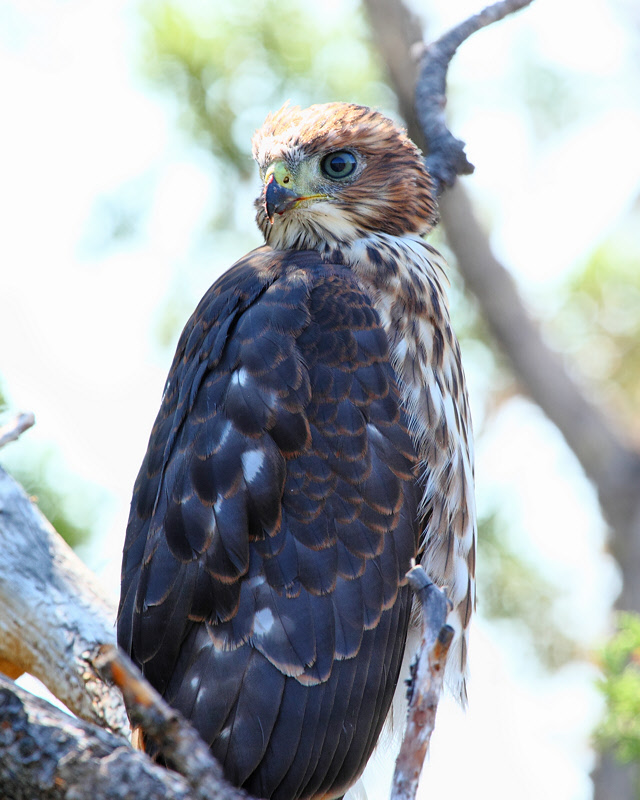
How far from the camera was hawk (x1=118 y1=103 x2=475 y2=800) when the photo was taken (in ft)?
9.25

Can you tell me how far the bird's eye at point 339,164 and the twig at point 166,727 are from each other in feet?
9.00

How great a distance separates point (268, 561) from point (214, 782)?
1.41 m

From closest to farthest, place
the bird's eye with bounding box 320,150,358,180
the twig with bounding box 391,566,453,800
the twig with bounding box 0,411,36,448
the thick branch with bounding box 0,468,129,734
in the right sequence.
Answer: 1. the twig with bounding box 391,566,453,800
2. the twig with bounding box 0,411,36,448
3. the thick branch with bounding box 0,468,129,734
4. the bird's eye with bounding box 320,150,358,180

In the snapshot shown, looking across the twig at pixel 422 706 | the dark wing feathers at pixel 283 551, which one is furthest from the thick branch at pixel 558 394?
the twig at pixel 422 706

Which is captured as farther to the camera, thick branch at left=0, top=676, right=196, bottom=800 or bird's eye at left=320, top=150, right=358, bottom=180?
bird's eye at left=320, top=150, right=358, bottom=180

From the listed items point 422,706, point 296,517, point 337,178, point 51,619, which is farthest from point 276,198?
point 422,706

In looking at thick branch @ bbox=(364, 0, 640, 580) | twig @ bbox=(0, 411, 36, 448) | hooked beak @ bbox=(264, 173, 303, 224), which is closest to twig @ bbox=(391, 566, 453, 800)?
twig @ bbox=(0, 411, 36, 448)

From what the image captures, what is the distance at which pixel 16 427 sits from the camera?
286 cm

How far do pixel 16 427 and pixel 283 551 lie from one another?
0.96m

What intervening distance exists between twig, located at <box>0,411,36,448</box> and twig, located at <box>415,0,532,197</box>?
2242mm

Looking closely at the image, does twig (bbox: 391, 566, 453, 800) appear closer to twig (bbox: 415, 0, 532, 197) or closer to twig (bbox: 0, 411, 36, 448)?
twig (bbox: 0, 411, 36, 448)

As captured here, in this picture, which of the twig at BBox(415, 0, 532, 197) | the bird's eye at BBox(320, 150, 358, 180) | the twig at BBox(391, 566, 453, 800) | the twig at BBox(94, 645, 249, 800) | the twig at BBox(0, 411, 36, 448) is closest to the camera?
the twig at BBox(94, 645, 249, 800)

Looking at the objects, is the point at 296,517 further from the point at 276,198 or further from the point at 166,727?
the point at 166,727

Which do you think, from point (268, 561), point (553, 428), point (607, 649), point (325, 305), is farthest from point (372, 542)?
point (553, 428)
